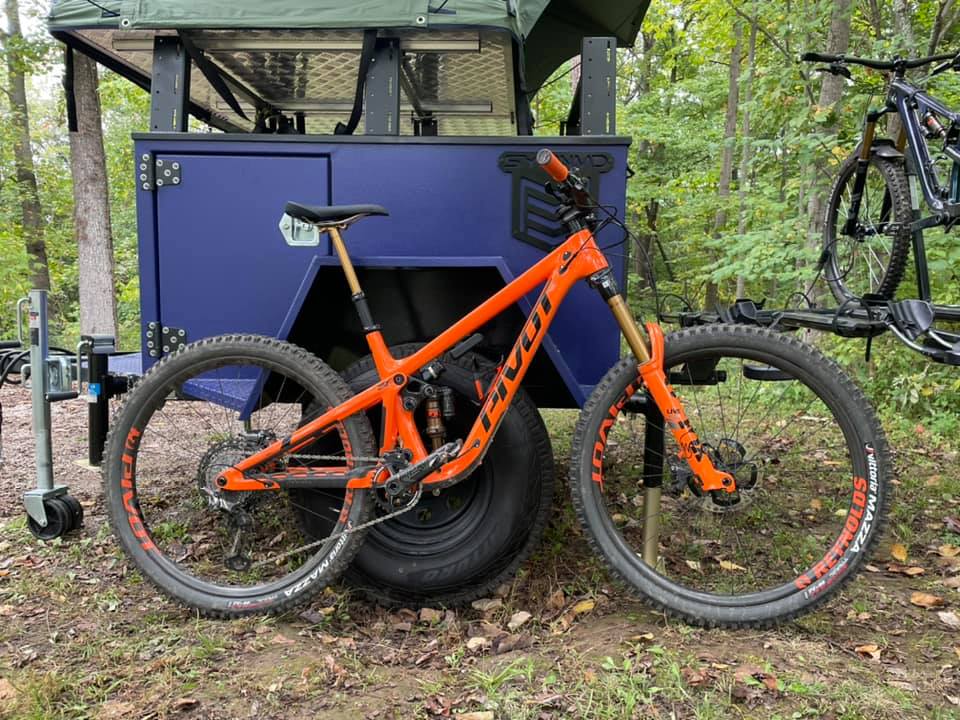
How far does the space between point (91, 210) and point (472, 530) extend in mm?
7956

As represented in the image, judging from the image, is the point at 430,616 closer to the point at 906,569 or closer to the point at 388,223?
the point at 388,223

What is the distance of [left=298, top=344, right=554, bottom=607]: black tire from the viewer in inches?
103

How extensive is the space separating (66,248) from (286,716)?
689 inches

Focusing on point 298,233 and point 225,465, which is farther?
point 298,233

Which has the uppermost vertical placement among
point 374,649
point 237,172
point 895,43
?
point 895,43

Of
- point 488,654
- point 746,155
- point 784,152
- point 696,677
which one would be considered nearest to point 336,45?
point 488,654

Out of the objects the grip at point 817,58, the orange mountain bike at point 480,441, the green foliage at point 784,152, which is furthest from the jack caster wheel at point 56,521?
the grip at point 817,58

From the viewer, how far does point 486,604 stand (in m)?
2.71

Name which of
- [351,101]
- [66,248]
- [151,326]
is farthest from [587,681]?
[66,248]

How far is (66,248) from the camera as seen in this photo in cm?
1620

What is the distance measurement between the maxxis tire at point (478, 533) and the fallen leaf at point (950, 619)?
1.46m

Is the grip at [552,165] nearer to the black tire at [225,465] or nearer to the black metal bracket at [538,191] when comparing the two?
the black metal bracket at [538,191]

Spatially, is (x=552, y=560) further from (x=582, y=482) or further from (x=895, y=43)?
(x=895, y=43)

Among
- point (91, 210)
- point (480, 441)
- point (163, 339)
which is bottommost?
point (480, 441)
